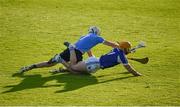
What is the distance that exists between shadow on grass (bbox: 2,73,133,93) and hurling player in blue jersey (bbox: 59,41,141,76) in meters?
0.26

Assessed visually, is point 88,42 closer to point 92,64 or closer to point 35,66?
point 92,64

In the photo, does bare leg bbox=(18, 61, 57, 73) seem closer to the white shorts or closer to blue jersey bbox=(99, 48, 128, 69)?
the white shorts

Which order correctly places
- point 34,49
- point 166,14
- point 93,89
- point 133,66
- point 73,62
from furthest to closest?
1. point 166,14
2. point 34,49
3. point 133,66
4. point 73,62
5. point 93,89

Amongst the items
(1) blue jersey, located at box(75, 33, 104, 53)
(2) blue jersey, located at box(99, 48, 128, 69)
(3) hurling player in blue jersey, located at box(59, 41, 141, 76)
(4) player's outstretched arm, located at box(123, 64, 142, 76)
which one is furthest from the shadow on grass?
(1) blue jersey, located at box(75, 33, 104, 53)

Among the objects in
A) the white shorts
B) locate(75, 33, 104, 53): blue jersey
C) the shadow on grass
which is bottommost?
the shadow on grass

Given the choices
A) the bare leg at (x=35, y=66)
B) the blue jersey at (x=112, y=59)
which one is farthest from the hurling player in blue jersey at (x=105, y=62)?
the bare leg at (x=35, y=66)

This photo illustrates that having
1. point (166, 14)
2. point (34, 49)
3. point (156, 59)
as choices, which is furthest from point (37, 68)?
point (166, 14)

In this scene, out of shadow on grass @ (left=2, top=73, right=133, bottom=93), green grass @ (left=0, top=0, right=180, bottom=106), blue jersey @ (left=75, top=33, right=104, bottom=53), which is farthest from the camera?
blue jersey @ (left=75, top=33, right=104, bottom=53)

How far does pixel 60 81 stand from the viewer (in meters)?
17.8

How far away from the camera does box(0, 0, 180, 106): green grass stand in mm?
16344

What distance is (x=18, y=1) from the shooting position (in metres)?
30.0

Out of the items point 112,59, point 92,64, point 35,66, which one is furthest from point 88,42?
point 35,66

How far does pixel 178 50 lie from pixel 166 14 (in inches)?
259

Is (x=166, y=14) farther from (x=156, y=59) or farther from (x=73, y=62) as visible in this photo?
(x=73, y=62)
